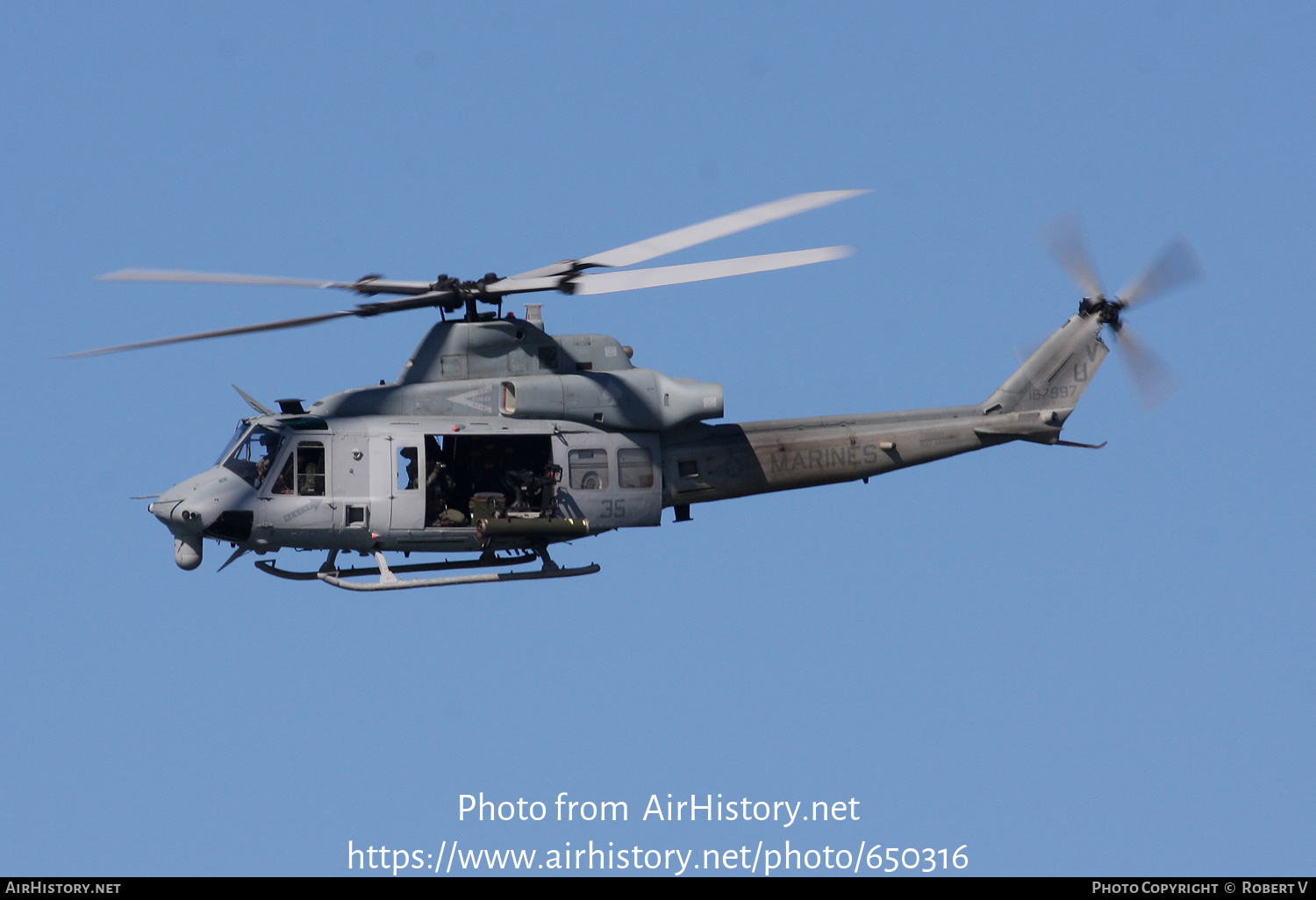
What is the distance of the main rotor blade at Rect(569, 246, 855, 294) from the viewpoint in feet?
66.9

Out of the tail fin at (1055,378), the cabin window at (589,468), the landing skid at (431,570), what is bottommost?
the landing skid at (431,570)

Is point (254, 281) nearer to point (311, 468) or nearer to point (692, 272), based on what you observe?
point (311, 468)

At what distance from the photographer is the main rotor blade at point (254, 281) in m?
20.3

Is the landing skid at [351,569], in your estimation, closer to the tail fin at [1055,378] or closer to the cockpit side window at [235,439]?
the cockpit side window at [235,439]

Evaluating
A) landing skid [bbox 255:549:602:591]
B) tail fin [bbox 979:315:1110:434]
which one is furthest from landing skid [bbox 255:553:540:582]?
tail fin [bbox 979:315:1110:434]

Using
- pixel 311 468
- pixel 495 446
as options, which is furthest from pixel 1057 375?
pixel 311 468

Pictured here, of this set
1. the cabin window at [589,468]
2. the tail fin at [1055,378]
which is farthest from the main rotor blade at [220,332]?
the tail fin at [1055,378]

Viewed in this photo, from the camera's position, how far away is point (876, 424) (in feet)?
77.0

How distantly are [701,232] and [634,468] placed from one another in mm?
3183

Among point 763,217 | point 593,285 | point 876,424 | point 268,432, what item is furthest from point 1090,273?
point 268,432

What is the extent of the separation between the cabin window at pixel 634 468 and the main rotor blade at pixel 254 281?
3249mm

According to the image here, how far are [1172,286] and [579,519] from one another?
9.22 metres

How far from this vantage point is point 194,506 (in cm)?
2061

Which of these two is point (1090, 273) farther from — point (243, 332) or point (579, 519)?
point (243, 332)
